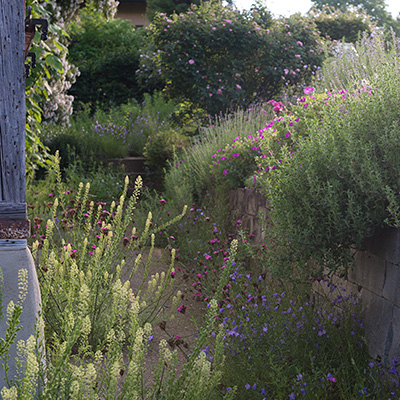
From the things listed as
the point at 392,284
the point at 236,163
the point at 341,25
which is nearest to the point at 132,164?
the point at 236,163

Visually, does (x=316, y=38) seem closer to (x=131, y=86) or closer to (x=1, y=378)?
(x=131, y=86)

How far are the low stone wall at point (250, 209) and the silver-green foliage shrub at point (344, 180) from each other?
1.26 meters

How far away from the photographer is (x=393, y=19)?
2964 centimetres

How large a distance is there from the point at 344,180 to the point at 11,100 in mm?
→ 1932

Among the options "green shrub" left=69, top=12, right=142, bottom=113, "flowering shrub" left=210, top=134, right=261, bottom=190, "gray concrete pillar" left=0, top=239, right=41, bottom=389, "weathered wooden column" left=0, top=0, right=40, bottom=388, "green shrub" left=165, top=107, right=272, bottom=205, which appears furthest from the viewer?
"green shrub" left=69, top=12, right=142, bottom=113

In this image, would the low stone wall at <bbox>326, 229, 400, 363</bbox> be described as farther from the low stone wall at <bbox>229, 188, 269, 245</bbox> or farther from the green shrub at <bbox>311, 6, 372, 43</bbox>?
the green shrub at <bbox>311, 6, 372, 43</bbox>

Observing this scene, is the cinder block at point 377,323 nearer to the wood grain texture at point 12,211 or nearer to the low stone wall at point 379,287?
the low stone wall at point 379,287

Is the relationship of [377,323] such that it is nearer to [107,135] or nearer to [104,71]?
[107,135]

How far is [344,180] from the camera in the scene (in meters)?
3.01

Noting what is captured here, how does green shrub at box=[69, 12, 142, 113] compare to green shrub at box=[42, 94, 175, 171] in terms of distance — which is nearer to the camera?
green shrub at box=[42, 94, 175, 171]

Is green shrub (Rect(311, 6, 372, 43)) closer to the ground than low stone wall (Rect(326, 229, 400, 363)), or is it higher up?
higher up

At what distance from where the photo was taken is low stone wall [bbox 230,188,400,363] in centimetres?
269

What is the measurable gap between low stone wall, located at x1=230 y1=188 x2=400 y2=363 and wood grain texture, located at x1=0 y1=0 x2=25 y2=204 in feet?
6.61

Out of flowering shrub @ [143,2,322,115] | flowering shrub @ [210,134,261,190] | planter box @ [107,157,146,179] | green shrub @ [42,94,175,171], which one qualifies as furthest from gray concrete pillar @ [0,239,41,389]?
flowering shrub @ [143,2,322,115]
